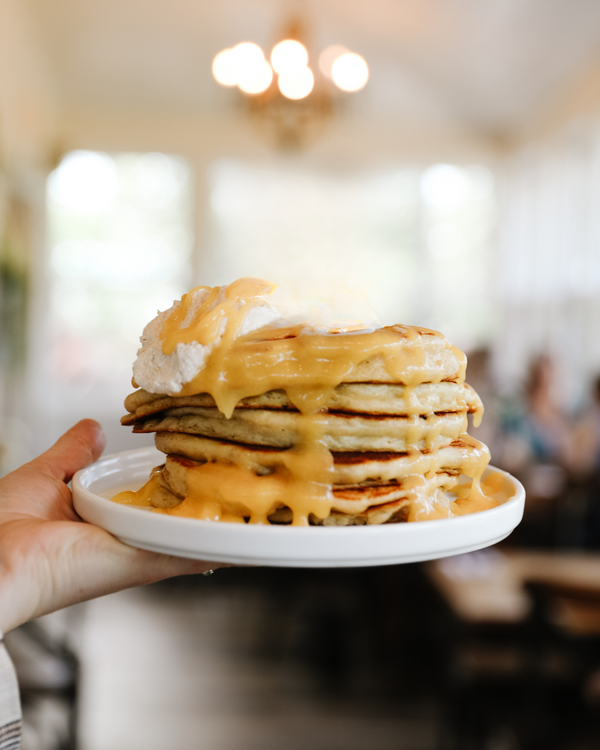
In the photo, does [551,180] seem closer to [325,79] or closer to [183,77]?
[325,79]

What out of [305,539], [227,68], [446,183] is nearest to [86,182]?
[227,68]

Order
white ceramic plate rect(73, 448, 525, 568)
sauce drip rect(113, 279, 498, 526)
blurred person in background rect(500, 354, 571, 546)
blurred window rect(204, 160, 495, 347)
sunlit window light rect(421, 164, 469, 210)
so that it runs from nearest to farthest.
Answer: white ceramic plate rect(73, 448, 525, 568) → sauce drip rect(113, 279, 498, 526) → blurred person in background rect(500, 354, 571, 546) → blurred window rect(204, 160, 495, 347) → sunlit window light rect(421, 164, 469, 210)

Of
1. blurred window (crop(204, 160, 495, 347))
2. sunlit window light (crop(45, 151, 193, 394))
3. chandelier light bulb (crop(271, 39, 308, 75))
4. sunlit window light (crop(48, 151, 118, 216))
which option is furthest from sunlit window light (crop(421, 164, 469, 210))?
sunlit window light (crop(48, 151, 118, 216))

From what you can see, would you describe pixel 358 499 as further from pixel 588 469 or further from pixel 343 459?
pixel 588 469

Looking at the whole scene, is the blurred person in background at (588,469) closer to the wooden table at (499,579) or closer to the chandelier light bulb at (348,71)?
the wooden table at (499,579)

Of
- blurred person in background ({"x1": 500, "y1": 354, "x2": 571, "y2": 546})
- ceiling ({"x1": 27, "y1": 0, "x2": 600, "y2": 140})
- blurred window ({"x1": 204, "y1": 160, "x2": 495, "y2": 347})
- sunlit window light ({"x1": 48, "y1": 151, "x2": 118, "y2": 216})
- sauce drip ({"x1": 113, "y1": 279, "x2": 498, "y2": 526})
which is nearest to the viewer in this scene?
sauce drip ({"x1": 113, "y1": 279, "x2": 498, "y2": 526})

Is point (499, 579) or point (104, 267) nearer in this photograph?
point (499, 579)

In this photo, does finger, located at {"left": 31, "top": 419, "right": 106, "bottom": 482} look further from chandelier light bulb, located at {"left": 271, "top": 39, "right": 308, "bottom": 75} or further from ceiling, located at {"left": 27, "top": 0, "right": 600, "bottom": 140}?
ceiling, located at {"left": 27, "top": 0, "right": 600, "bottom": 140}

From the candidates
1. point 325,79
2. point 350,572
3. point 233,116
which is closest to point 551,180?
point 325,79
